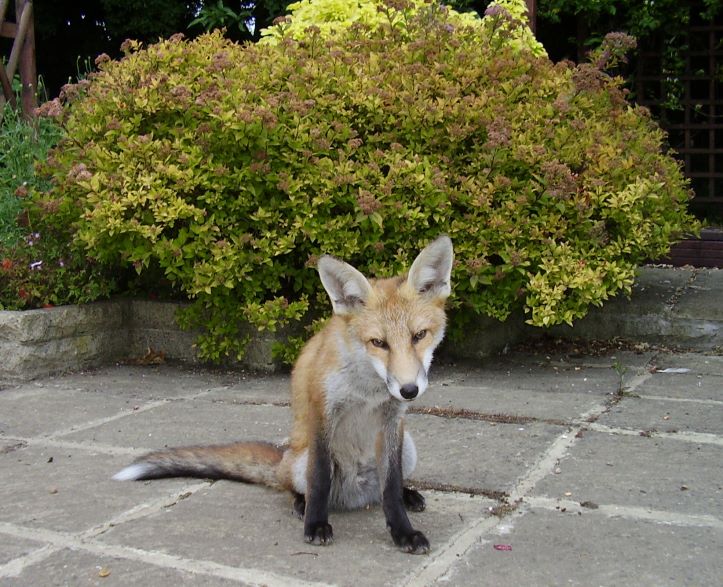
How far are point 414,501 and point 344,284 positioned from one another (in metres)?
0.91

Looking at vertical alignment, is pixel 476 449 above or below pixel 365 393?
below

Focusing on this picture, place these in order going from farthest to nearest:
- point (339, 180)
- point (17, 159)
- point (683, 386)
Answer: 1. point (17, 159)
2. point (339, 180)
3. point (683, 386)

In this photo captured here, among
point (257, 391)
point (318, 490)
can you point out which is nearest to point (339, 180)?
point (257, 391)

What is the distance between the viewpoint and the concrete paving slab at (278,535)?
2789mm

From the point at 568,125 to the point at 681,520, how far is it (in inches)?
144

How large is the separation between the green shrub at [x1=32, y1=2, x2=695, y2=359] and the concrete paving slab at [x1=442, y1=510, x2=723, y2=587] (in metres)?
2.55

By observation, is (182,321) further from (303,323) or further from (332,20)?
(332,20)

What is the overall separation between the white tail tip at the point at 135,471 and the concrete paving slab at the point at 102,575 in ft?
2.55

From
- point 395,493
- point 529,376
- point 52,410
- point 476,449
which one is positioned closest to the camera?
point 395,493

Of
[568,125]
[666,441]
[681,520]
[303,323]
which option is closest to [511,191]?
[568,125]

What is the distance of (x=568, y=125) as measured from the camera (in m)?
6.16

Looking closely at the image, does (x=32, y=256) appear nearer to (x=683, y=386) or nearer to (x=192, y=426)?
(x=192, y=426)

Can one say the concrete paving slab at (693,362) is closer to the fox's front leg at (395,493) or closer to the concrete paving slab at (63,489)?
the fox's front leg at (395,493)

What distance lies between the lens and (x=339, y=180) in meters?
5.47
